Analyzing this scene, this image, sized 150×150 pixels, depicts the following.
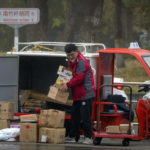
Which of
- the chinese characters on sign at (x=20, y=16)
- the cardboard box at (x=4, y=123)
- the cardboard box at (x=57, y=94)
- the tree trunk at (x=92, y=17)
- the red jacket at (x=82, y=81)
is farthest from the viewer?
the tree trunk at (x=92, y=17)

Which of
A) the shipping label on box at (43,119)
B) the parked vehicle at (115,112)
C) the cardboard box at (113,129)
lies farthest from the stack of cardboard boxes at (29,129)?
the cardboard box at (113,129)

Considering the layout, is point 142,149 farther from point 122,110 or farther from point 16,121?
point 16,121

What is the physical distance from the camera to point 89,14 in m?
29.5

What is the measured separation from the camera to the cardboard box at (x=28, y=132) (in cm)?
1116

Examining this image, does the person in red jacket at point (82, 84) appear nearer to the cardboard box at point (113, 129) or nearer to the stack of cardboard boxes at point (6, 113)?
the cardboard box at point (113, 129)

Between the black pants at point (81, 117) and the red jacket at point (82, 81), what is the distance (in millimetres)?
126

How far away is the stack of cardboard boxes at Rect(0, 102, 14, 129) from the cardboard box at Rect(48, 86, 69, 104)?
0.82 m

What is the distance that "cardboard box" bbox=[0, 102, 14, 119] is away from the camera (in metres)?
11.5

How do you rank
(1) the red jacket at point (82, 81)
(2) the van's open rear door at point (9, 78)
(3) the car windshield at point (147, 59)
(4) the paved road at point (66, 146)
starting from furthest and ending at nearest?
(2) the van's open rear door at point (9, 78) → (3) the car windshield at point (147, 59) → (1) the red jacket at point (82, 81) → (4) the paved road at point (66, 146)

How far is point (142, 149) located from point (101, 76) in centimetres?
191

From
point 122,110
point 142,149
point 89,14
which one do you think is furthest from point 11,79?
point 89,14

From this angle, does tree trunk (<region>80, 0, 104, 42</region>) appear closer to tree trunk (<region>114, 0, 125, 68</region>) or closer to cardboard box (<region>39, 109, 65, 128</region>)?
tree trunk (<region>114, 0, 125, 68</region>)

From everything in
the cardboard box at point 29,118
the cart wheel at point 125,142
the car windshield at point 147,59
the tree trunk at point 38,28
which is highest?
the tree trunk at point 38,28

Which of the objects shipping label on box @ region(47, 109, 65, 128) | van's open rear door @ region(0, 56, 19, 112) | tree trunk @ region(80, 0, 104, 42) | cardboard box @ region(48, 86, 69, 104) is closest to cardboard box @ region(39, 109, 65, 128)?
shipping label on box @ region(47, 109, 65, 128)
